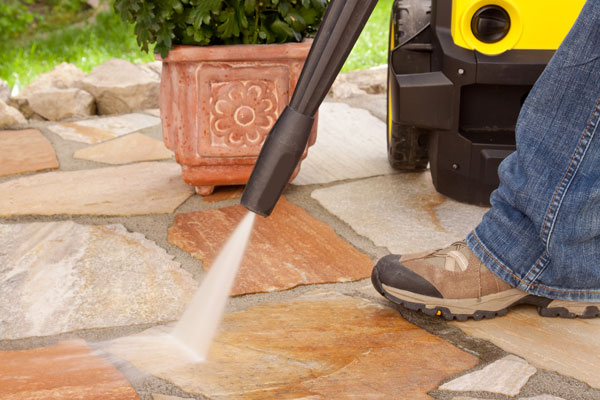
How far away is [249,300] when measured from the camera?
1.36 m

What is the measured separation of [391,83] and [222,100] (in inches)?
17.2

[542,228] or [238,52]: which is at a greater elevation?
[238,52]

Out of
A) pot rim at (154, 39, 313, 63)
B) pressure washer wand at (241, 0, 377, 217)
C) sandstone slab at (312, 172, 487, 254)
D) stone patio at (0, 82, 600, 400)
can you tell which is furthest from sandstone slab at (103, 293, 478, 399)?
pot rim at (154, 39, 313, 63)

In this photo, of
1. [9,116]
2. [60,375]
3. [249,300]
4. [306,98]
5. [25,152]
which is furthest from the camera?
[9,116]

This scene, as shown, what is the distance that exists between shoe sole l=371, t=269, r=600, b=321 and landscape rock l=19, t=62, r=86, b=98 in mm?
2084

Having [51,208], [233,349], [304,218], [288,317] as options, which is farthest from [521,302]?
[51,208]

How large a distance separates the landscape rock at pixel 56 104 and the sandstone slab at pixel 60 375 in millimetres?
1767

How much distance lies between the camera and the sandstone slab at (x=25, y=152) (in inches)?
83.8

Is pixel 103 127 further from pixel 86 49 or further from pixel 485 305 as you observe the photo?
pixel 485 305

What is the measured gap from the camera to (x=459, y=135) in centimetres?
175

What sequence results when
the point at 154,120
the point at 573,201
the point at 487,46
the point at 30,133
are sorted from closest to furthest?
the point at 573,201, the point at 487,46, the point at 30,133, the point at 154,120

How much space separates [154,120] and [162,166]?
583 millimetres

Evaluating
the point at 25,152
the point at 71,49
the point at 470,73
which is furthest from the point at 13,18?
the point at 470,73

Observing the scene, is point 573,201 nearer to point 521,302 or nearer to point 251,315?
point 521,302
